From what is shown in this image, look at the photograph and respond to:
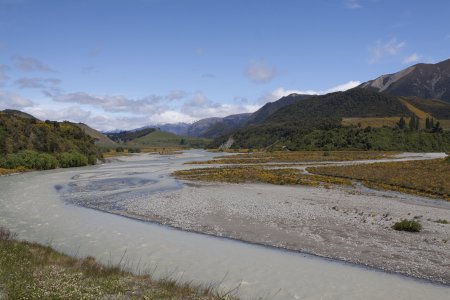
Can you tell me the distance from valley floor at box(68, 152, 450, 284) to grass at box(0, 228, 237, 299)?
1001 centimetres

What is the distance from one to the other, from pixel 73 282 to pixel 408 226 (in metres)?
21.3

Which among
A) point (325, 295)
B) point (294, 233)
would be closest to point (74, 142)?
point (294, 233)

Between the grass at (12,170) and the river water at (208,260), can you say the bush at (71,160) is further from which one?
the river water at (208,260)

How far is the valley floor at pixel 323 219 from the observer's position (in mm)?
20234

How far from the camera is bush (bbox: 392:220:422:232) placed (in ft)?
81.2

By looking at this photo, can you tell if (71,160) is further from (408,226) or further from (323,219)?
(408,226)

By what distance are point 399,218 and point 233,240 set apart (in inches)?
545

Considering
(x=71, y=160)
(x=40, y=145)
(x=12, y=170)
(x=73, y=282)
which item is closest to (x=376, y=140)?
(x=71, y=160)

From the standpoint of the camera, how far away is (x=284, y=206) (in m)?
34.4

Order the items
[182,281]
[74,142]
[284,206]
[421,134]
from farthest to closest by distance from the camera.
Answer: [421,134]
[74,142]
[284,206]
[182,281]

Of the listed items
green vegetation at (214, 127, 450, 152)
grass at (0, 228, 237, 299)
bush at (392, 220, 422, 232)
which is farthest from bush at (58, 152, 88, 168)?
green vegetation at (214, 127, 450, 152)

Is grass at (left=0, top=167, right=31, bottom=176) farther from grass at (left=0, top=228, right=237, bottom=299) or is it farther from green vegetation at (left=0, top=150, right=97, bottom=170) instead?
grass at (left=0, top=228, right=237, bottom=299)

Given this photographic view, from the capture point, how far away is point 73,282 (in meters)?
13.3

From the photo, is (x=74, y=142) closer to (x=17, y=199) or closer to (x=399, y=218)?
(x=17, y=199)
